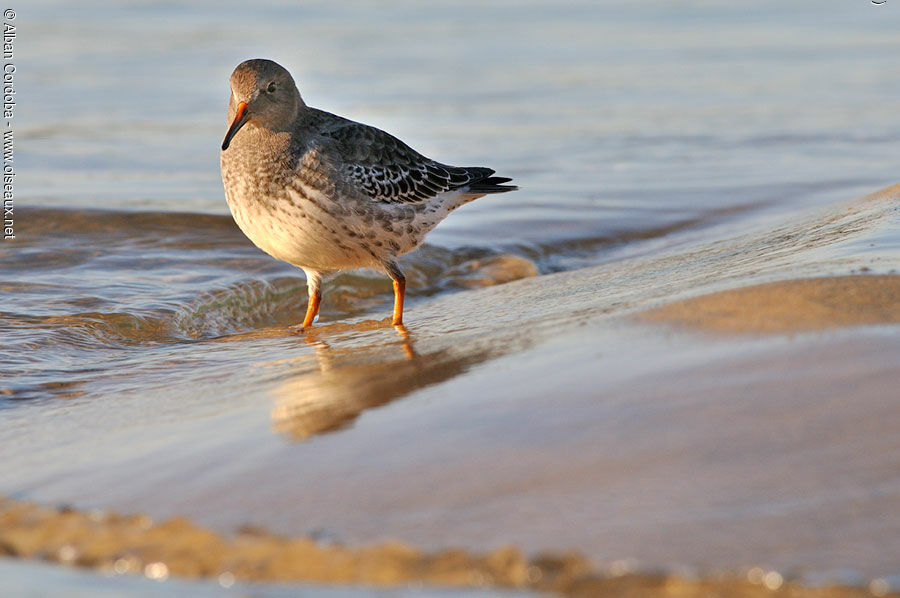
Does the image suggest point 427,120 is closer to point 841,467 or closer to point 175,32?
point 175,32

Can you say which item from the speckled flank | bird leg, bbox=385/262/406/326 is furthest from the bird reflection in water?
bird leg, bbox=385/262/406/326

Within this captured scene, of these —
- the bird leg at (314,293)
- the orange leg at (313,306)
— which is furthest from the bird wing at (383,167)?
the orange leg at (313,306)

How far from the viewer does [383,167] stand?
7141 millimetres

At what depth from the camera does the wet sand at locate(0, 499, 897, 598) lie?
8.70ft

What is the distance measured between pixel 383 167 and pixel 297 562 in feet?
14.5

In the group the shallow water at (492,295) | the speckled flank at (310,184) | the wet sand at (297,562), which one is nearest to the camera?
the wet sand at (297,562)

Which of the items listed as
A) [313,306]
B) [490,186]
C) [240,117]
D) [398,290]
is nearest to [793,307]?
[398,290]

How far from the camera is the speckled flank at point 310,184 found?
662 centimetres

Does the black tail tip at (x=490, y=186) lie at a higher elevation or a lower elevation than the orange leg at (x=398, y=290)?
higher

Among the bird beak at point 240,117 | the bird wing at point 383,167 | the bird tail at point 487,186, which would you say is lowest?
the bird tail at point 487,186

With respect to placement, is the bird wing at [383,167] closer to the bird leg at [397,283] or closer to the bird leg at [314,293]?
A: the bird leg at [397,283]

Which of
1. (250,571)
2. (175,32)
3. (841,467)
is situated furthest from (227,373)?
(175,32)

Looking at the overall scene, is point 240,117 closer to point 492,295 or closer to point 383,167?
point 383,167

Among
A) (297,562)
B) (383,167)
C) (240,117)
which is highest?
(240,117)
